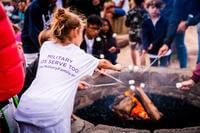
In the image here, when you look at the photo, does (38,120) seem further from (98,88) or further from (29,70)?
(98,88)

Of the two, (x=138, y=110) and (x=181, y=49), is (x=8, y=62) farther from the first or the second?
(x=181, y=49)

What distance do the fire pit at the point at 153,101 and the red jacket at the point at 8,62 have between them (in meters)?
1.91

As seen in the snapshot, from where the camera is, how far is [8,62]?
209 centimetres

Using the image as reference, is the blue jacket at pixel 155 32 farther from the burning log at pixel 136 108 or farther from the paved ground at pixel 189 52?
the burning log at pixel 136 108

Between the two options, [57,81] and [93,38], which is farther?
[93,38]

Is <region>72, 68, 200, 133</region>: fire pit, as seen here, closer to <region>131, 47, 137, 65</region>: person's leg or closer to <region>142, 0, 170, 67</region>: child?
<region>142, 0, 170, 67</region>: child

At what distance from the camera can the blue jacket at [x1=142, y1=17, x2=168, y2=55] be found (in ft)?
19.9

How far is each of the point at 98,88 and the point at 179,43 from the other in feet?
8.49

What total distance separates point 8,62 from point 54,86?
91 cm

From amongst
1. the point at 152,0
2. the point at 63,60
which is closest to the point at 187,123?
the point at 63,60

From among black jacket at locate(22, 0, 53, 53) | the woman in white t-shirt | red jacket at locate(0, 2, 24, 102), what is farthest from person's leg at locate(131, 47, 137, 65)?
red jacket at locate(0, 2, 24, 102)

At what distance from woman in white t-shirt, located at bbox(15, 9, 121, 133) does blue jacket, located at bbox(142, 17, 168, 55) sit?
3087 millimetres

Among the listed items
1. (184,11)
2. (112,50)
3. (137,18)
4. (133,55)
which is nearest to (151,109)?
(112,50)

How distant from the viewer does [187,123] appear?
4066 millimetres
